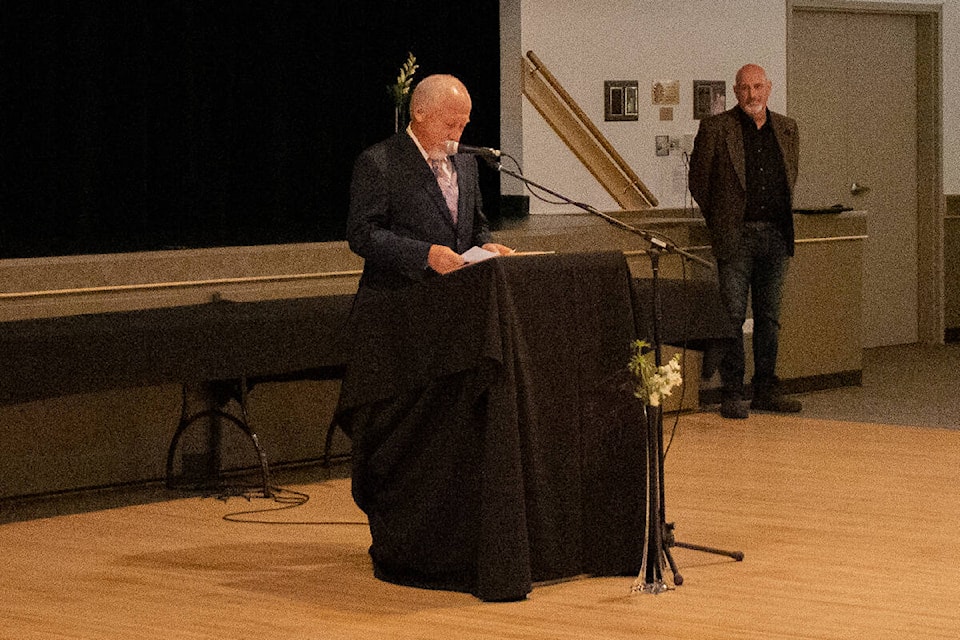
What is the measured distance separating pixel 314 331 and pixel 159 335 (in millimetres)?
677

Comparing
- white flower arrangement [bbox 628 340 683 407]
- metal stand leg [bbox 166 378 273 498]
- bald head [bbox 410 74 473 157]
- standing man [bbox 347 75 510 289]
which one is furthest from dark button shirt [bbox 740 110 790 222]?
white flower arrangement [bbox 628 340 683 407]

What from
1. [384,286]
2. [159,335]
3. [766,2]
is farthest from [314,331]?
[766,2]

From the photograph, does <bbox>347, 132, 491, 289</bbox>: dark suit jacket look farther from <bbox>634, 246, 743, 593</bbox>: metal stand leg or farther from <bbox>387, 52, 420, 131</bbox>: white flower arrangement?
<bbox>387, 52, 420, 131</bbox>: white flower arrangement

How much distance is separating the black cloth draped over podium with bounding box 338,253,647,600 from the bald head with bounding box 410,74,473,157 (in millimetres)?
516

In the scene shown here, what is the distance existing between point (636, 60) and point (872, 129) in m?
2.10

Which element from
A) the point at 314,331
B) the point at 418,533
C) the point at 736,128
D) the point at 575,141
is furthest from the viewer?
the point at 575,141

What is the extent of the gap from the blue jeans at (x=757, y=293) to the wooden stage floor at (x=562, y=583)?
4.53 ft

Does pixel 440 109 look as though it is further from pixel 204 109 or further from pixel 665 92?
pixel 665 92

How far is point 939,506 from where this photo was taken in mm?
A: 5855

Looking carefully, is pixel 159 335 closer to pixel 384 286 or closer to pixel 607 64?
pixel 384 286

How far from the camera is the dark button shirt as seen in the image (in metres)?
8.05

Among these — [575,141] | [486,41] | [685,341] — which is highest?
[486,41]

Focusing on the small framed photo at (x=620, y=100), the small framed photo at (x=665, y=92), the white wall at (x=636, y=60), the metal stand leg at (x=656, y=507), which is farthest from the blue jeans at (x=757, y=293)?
the metal stand leg at (x=656, y=507)

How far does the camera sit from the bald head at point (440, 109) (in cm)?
479
